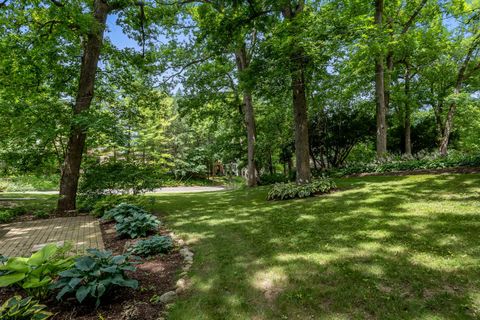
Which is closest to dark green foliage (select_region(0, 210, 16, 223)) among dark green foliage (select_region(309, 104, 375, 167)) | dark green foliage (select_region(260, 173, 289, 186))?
dark green foliage (select_region(260, 173, 289, 186))

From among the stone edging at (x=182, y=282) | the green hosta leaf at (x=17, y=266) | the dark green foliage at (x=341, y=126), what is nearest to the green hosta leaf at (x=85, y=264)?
the green hosta leaf at (x=17, y=266)

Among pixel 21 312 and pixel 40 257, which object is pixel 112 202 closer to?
pixel 40 257

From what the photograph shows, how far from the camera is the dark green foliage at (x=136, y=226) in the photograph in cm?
473

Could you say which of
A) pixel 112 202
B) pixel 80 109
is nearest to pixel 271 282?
pixel 112 202

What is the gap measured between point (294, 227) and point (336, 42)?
15.8 ft

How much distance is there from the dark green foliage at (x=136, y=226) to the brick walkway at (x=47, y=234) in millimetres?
408

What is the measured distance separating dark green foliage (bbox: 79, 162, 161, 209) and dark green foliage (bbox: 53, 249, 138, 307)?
16.1 ft

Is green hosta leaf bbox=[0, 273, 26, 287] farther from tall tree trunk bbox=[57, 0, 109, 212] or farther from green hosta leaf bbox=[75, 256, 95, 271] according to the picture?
tall tree trunk bbox=[57, 0, 109, 212]

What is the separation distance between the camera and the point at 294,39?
6.57 meters

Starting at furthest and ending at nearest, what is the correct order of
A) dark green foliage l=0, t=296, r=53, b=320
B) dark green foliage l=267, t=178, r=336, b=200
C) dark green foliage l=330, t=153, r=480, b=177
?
1. dark green foliage l=330, t=153, r=480, b=177
2. dark green foliage l=267, t=178, r=336, b=200
3. dark green foliage l=0, t=296, r=53, b=320

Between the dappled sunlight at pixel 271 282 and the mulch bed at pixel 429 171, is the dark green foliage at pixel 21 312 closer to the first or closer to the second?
the dappled sunlight at pixel 271 282

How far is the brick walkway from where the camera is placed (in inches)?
172

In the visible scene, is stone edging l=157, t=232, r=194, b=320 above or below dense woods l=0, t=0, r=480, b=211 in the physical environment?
below

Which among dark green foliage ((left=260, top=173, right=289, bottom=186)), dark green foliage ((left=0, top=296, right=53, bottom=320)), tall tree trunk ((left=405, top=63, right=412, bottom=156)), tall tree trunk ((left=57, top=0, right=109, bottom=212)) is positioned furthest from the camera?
dark green foliage ((left=260, top=173, right=289, bottom=186))
